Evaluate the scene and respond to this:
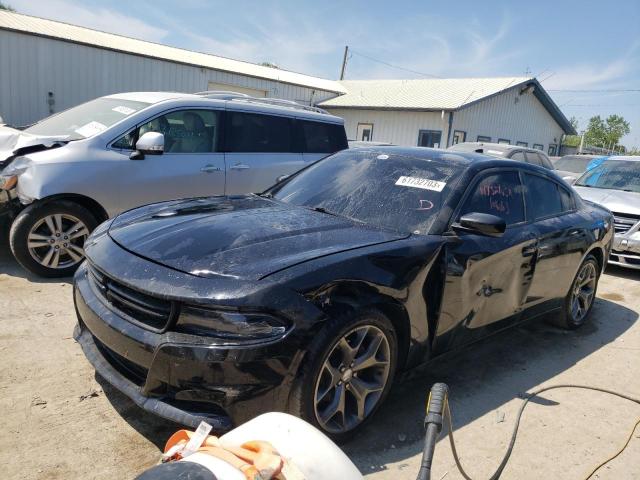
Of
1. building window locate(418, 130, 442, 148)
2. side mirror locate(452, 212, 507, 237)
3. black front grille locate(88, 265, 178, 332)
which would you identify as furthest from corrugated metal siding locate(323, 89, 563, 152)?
black front grille locate(88, 265, 178, 332)

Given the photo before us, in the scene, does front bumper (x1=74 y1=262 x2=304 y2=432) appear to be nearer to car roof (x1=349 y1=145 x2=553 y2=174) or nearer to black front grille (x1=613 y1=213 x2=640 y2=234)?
car roof (x1=349 y1=145 x2=553 y2=174)

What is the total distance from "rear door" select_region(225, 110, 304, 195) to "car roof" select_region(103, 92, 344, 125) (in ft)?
0.29

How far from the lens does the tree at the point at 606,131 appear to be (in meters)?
56.1

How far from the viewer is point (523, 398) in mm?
3547

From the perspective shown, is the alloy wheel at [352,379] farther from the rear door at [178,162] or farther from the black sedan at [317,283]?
the rear door at [178,162]

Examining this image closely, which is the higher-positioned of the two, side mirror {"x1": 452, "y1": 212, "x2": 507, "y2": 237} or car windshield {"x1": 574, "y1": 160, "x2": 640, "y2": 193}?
car windshield {"x1": 574, "y1": 160, "x2": 640, "y2": 193}

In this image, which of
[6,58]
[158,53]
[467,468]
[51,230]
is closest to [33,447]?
[467,468]

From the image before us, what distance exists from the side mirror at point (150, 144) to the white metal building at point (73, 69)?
10318 mm

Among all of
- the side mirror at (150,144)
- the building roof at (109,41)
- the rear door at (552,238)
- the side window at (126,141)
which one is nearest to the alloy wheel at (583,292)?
the rear door at (552,238)

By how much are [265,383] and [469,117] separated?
2141 cm

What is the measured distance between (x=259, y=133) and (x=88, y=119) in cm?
192

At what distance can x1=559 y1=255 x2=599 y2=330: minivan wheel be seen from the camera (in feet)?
15.7

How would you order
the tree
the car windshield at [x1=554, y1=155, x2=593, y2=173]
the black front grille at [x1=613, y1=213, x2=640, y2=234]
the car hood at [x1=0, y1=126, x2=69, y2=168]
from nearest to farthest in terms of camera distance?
the car hood at [x1=0, y1=126, x2=69, y2=168], the black front grille at [x1=613, y1=213, x2=640, y2=234], the car windshield at [x1=554, y1=155, x2=593, y2=173], the tree

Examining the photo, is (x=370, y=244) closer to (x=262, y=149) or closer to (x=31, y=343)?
(x=31, y=343)
